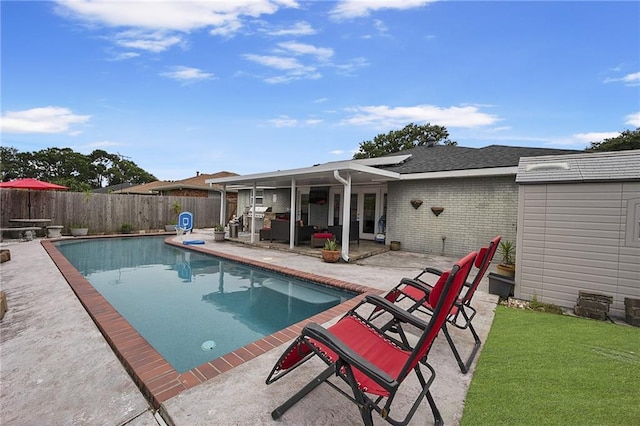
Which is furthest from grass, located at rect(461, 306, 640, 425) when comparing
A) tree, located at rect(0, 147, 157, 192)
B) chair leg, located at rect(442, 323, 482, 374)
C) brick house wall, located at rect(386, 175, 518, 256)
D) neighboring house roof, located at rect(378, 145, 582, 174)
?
tree, located at rect(0, 147, 157, 192)

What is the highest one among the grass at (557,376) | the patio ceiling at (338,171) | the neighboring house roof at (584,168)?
the patio ceiling at (338,171)

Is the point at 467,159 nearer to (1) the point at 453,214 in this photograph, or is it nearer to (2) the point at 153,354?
(1) the point at 453,214

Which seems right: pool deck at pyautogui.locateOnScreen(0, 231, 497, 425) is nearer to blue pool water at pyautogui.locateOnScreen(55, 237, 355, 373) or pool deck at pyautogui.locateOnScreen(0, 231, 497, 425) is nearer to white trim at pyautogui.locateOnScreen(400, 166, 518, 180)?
blue pool water at pyautogui.locateOnScreen(55, 237, 355, 373)

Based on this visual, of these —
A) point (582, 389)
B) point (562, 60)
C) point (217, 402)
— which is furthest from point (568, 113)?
point (217, 402)

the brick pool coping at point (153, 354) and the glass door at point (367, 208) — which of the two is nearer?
the brick pool coping at point (153, 354)

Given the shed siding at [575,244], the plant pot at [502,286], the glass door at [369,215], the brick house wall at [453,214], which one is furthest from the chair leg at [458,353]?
the glass door at [369,215]

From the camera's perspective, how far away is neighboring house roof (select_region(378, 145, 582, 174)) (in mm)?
8961

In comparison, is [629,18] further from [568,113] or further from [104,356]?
[104,356]

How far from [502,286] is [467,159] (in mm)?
5975

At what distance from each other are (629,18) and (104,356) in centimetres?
1387

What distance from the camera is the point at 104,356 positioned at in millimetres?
3043

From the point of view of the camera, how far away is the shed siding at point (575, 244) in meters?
4.36

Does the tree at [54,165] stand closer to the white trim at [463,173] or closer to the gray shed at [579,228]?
the white trim at [463,173]

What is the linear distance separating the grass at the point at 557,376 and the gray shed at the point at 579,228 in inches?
33.8
